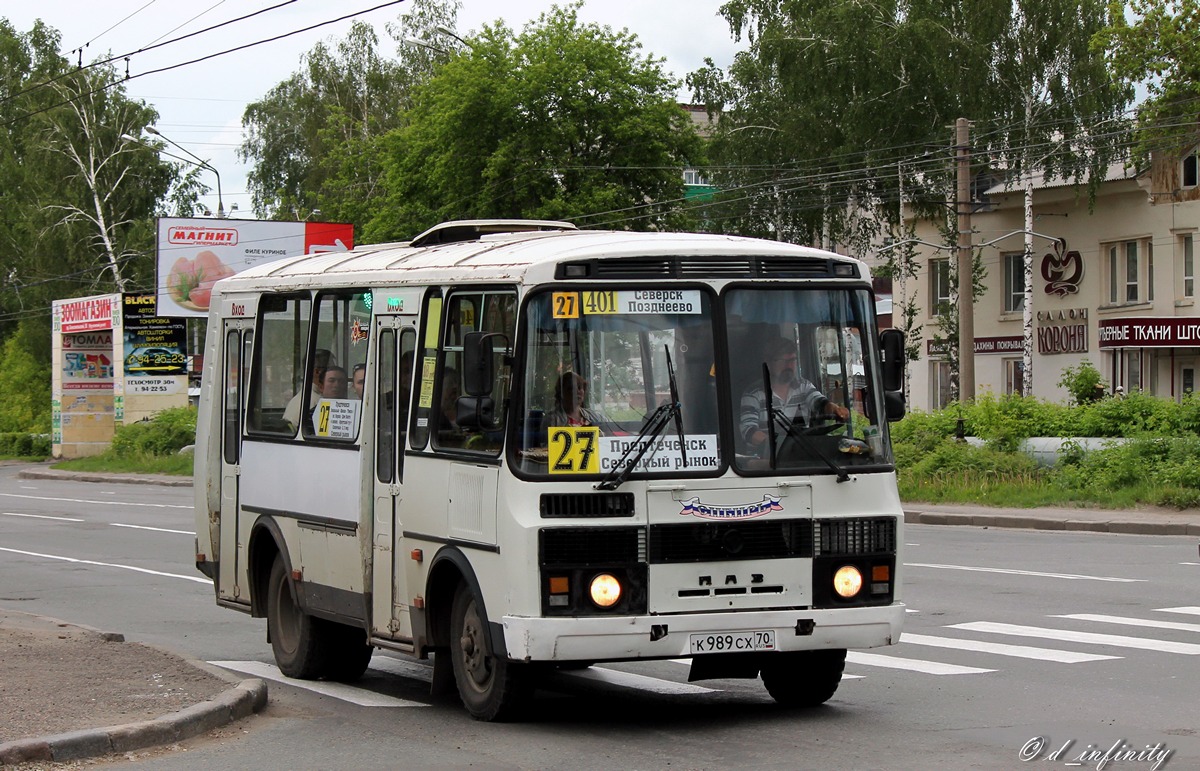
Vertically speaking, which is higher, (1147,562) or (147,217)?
(147,217)

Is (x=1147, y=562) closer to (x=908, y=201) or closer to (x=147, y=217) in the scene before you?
(x=908, y=201)

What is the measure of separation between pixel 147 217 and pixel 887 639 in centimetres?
7371

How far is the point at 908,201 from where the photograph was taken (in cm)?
5491

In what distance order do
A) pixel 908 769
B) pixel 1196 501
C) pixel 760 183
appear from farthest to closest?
pixel 760 183, pixel 1196 501, pixel 908 769

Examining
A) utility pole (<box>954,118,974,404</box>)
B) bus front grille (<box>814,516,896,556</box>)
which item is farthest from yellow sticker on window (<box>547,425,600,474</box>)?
utility pole (<box>954,118,974,404</box>)

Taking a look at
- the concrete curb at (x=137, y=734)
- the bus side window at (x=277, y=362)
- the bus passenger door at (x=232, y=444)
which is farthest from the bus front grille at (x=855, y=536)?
the bus passenger door at (x=232, y=444)

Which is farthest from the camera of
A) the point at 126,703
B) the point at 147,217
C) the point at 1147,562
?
the point at 147,217

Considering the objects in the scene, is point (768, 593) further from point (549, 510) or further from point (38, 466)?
point (38, 466)

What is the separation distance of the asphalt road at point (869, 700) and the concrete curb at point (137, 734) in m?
0.12

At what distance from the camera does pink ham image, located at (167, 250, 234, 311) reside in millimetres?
53719

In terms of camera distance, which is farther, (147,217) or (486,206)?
(147,217)

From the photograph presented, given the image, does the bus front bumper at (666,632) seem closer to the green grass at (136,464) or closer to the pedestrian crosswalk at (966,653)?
the pedestrian crosswalk at (966,653)

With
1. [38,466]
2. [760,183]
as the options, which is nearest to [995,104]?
[760,183]

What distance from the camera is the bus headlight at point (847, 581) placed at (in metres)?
8.91
